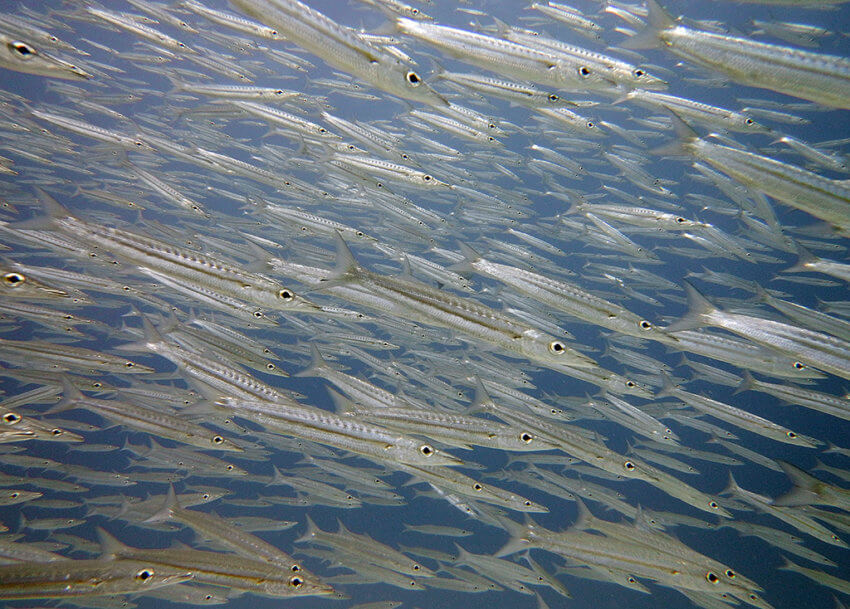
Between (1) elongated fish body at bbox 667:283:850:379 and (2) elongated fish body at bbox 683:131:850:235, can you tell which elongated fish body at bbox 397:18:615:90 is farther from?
(1) elongated fish body at bbox 667:283:850:379

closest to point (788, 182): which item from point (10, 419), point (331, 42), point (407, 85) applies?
point (407, 85)

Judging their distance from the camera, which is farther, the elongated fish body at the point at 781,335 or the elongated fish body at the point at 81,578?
the elongated fish body at the point at 781,335

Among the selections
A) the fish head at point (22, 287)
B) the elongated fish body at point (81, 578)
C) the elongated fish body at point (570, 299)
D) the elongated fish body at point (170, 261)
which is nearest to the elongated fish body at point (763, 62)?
the elongated fish body at point (570, 299)

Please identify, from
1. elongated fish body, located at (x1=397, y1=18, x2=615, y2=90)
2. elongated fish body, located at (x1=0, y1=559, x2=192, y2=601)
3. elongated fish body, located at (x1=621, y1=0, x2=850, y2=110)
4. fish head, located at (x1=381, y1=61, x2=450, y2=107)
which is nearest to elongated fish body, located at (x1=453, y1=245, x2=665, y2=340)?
elongated fish body, located at (x1=397, y1=18, x2=615, y2=90)

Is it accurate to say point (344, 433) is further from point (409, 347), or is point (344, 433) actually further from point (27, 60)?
point (409, 347)

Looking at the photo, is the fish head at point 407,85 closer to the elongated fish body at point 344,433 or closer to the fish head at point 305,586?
the elongated fish body at point 344,433
